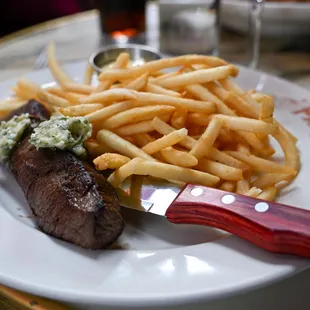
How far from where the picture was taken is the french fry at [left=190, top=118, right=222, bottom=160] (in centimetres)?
179

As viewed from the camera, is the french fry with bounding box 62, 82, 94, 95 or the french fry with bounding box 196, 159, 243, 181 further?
Result: the french fry with bounding box 62, 82, 94, 95

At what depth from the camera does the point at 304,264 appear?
4.58ft

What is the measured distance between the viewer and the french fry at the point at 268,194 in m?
1.72

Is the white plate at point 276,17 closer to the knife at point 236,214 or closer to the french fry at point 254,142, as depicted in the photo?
the french fry at point 254,142

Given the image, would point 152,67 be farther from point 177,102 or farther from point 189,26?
point 189,26

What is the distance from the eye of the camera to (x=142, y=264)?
147 centimetres

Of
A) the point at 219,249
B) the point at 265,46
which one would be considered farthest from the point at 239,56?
the point at 219,249

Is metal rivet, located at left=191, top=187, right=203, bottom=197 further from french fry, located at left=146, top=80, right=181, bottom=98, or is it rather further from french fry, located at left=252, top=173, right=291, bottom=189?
french fry, located at left=146, top=80, right=181, bottom=98

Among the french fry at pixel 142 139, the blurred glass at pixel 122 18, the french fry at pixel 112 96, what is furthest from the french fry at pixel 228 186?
the blurred glass at pixel 122 18

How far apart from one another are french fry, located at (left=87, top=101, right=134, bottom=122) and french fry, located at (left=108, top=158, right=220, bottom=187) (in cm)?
26

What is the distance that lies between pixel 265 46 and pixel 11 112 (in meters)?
1.97

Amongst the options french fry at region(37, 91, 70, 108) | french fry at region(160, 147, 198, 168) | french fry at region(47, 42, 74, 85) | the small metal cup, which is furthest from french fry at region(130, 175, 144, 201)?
the small metal cup

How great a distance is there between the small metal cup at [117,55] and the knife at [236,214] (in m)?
1.01

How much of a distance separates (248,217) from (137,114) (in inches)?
24.7
